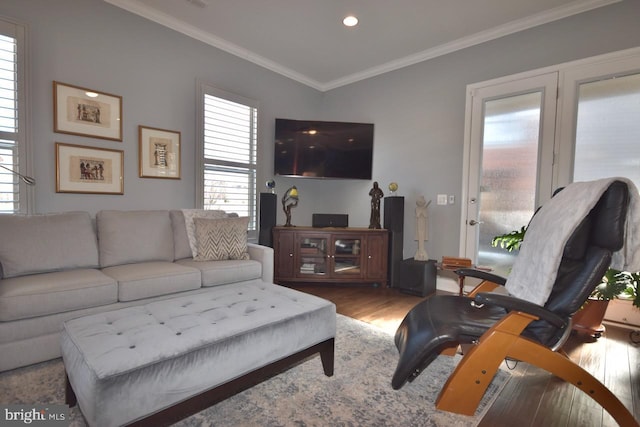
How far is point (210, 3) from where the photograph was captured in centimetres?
298

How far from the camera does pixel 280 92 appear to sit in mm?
4449

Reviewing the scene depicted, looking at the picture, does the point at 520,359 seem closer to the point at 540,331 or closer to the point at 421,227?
the point at 540,331

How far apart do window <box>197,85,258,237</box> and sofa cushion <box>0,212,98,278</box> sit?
4.24 feet

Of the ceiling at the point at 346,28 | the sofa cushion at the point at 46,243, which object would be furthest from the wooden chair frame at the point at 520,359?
the ceiling at the point at 346,28

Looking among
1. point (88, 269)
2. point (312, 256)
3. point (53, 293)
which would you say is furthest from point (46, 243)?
point (312, 256)

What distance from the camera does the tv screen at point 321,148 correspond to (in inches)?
168

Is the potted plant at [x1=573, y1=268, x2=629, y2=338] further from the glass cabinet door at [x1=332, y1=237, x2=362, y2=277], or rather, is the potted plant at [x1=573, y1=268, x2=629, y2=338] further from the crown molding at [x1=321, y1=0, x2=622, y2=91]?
the crown molding at [x1=321, y1=0, x2=622, y2=91]

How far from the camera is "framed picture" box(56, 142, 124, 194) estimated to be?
273 centimetres

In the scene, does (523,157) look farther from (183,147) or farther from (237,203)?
(183,147)

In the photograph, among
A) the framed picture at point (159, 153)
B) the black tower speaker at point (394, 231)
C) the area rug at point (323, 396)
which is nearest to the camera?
the area rug at point (323, 396)

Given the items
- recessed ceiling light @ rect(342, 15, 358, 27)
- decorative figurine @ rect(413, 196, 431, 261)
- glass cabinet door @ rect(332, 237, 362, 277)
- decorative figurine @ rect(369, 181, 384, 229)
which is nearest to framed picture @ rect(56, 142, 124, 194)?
glass cabinet door @ rect(332, 237, 362, 277)

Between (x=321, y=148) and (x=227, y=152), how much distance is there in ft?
4.04

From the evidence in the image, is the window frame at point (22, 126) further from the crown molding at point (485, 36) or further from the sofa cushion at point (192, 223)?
the crown molding at point (485, 36)

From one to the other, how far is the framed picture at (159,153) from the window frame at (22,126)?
0.84m
